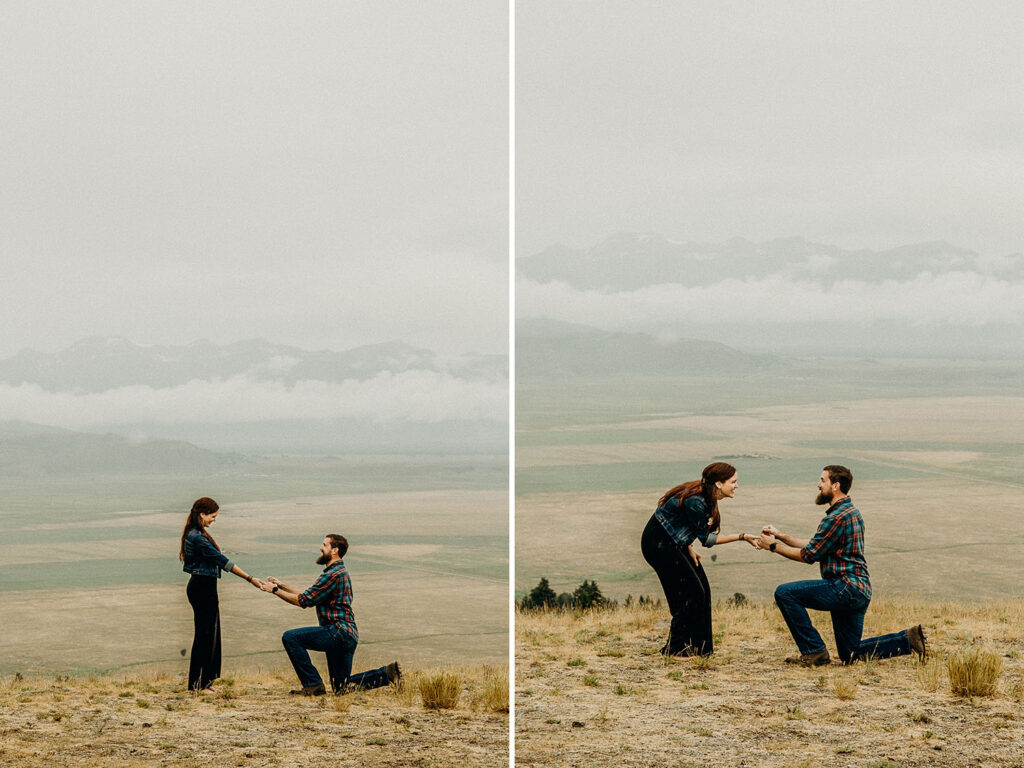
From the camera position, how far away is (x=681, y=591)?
6277mm

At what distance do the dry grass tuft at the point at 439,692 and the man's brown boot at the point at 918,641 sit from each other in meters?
2.44

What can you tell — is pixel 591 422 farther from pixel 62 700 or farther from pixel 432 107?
pixel 62 700

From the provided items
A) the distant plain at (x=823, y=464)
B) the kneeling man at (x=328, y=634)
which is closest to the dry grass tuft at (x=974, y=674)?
the distant plain at (x=823, y=464)

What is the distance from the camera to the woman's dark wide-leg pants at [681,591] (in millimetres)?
6246

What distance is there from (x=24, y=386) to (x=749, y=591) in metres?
4.17

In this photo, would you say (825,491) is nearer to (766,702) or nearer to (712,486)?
(712,486)

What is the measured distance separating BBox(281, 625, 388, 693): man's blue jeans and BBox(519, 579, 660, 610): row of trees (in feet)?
4.48

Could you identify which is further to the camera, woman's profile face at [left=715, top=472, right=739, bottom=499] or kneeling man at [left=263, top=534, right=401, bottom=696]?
kneeling man at [left=263, top=534, right=401, bottom=696]

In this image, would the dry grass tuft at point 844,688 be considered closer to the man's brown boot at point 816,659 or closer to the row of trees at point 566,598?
the man's brown boot at point 816,659

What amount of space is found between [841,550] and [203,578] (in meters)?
3.25

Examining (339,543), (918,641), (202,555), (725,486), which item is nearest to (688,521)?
(725,486)

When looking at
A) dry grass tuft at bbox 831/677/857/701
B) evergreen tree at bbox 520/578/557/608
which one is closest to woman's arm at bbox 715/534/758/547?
dry grass tuft at bbox 831/677/857/701

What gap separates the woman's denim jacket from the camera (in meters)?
6.16

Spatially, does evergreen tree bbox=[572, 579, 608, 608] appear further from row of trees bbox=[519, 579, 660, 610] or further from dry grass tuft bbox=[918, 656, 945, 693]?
dry grass tuft bbox=[918, 656, 945, 693]
